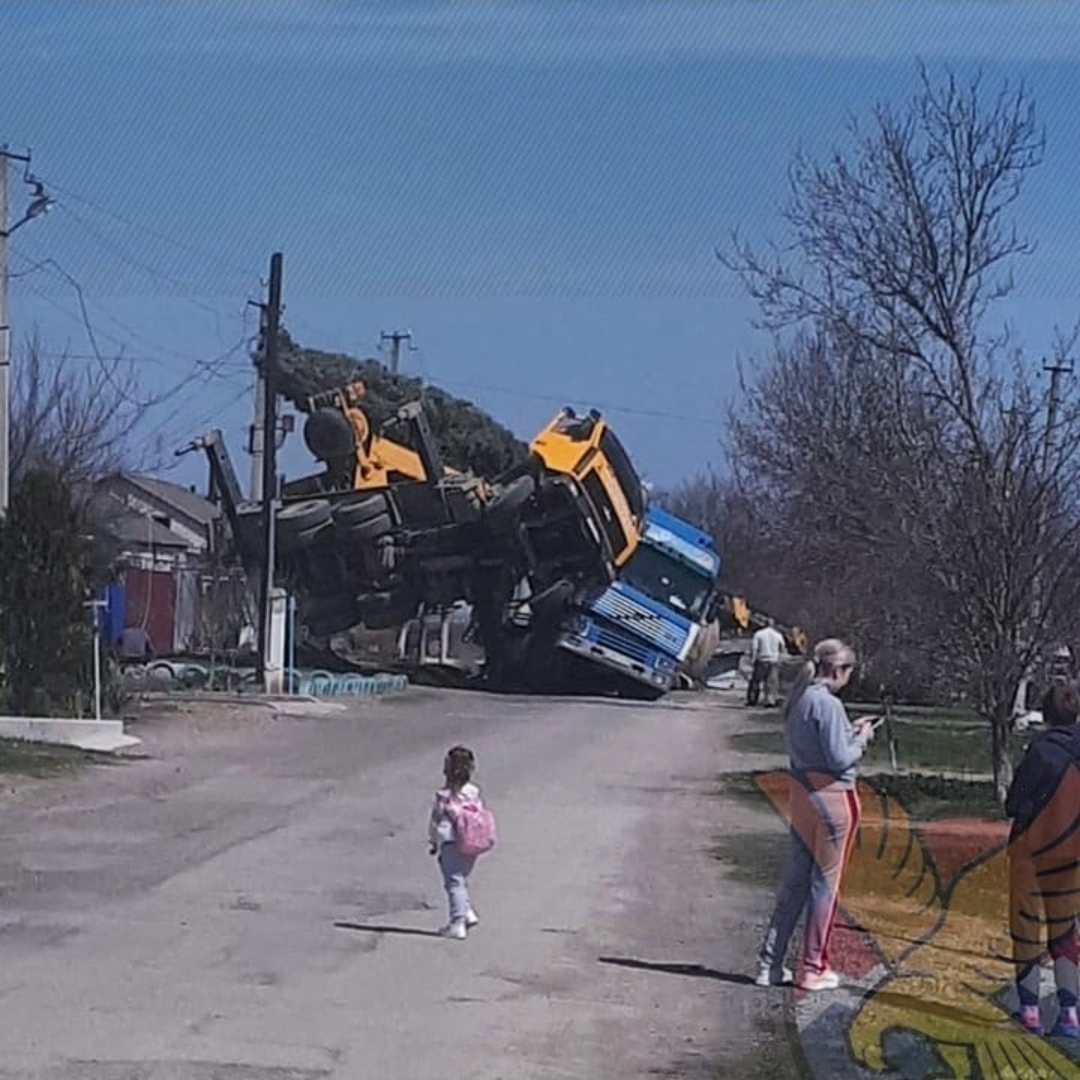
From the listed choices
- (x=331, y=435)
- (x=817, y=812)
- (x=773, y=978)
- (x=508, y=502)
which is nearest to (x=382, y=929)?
(x=773, y=978)

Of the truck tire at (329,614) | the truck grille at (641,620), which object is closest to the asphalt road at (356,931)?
the truck grille at (641,620)

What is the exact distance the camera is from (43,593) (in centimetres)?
2498

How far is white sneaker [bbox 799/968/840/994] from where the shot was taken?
1070 centimetres

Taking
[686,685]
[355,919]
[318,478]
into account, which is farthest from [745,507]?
[355,919]

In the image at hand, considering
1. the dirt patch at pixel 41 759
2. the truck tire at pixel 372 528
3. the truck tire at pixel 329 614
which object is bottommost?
the dirt patch at pixel 41 759

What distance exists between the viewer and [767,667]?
41062mm

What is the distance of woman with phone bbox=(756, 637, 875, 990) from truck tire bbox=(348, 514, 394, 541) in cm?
2858

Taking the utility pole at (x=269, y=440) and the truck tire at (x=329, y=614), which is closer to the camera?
the utility pole at (x=269, y=440)

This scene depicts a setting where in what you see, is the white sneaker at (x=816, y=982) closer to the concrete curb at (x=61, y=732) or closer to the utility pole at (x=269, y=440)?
the concrete curb at (x=61, y=732)

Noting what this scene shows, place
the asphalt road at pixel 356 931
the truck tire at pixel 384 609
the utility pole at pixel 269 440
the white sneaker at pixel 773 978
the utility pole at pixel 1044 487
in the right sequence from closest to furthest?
the asphalt road at pixel 356 931, the white sneaker at pixel 773 978, the utility pole at pixel 1044 487, the utility pole at pixel 269 440, the truck tire at pixel 384 609

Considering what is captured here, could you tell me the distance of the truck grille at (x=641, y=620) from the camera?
40312 mm

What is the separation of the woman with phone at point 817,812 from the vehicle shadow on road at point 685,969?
8.9 inches

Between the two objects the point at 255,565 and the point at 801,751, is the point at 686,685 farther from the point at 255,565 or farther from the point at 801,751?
the point at 801,751

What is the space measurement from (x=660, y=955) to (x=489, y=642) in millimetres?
30775
